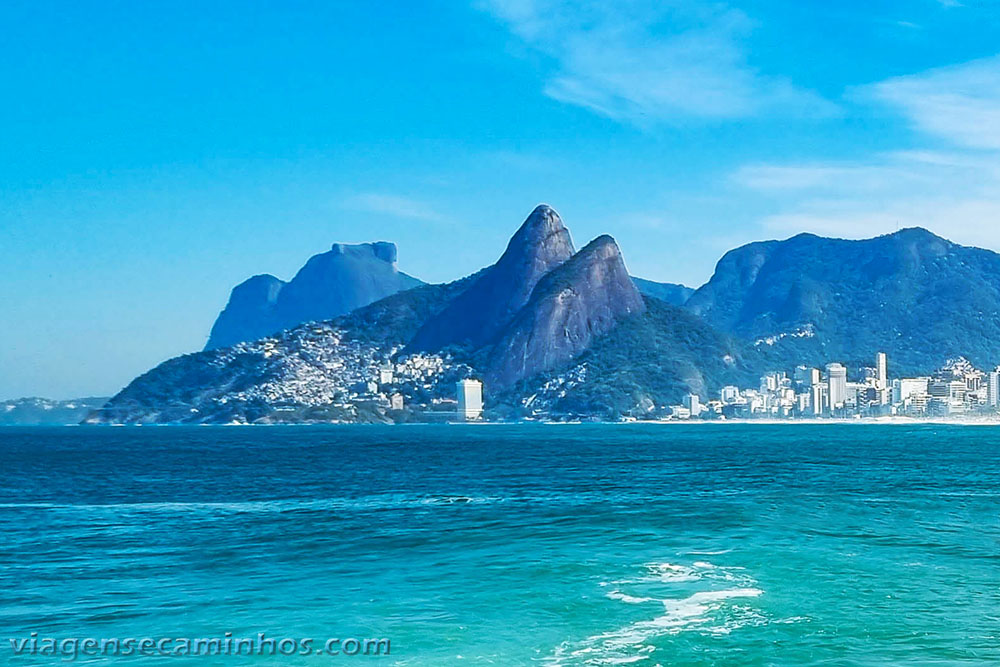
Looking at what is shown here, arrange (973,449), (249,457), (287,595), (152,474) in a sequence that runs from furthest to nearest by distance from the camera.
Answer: (973,449) < (249,457) < (152,474) < (287,595)

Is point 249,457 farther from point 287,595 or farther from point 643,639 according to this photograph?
point 643,639

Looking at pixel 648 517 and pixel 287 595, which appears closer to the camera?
pixel 287 595

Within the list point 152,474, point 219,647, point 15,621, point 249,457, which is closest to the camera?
point 219,647

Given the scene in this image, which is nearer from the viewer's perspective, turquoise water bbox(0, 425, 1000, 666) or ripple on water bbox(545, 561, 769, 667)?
ripple on water bbox(545, 561, 769, 667)

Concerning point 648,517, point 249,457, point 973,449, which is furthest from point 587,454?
point 648,517

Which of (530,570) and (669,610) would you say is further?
(530,570)

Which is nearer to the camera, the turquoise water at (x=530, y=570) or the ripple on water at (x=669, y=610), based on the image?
the ripple on water at (x=669, y=610)
